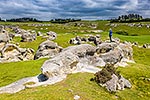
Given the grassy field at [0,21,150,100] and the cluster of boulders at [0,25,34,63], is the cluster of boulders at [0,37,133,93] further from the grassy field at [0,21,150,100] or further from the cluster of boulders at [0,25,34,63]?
the cluster of boulders at [0,25,34,63]

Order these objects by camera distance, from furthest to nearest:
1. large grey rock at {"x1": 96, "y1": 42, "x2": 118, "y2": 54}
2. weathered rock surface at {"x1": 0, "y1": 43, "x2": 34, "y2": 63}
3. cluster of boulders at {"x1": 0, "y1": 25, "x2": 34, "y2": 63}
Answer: weathered rock surface at {"x1": 0, "y1": 43, "x2": 34, "y2": 63} < cluster of boulders at {"x1": 0, "y1": 25, "x2": 34, "y2": 63} < large grey rock at {"x1": 96, "y1": 42, "x2": 118, "y2": 54}

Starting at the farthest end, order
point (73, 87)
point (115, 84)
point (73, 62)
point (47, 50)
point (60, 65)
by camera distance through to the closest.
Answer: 1. point (47, 50)
2. point (73, 62)
3. point (60, 65)
4. point (115, 84)
5. point (73, 87)

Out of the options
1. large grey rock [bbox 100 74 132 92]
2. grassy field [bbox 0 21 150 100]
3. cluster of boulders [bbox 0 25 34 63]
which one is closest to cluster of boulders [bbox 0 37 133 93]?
large grey rock [bbox 100 74 132 92]

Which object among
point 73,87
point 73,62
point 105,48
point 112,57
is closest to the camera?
point 73,87

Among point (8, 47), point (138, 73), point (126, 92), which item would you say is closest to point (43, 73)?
point (126, 92)

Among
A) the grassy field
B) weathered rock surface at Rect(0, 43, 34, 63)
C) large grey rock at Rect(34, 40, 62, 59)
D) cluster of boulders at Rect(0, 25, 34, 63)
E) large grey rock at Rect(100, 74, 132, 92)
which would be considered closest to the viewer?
the grassy field

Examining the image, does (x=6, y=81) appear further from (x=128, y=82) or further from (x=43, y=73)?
(x=128, y=82)

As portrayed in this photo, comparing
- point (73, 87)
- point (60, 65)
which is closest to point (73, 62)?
point (60, 65)

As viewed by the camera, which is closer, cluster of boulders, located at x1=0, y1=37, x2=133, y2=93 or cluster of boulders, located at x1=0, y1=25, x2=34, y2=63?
cluster of boulders, located at x1=0, y1=37, x2=133, y2=93

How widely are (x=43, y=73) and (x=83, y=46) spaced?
16924 mm

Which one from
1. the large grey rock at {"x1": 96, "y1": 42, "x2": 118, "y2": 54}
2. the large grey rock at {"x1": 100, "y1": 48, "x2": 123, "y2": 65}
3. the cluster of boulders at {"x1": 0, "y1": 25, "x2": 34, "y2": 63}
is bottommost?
the cluster of boulders at {"x1": 0, "y1": 25, "x2": 34, "y2": 63}

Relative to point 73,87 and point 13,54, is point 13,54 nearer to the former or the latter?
point 13,54

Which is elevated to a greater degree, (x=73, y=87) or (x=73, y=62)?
(x=73, y=62)

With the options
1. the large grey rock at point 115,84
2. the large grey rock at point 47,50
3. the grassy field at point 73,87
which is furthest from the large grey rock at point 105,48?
the large grey rock at point 115,84
